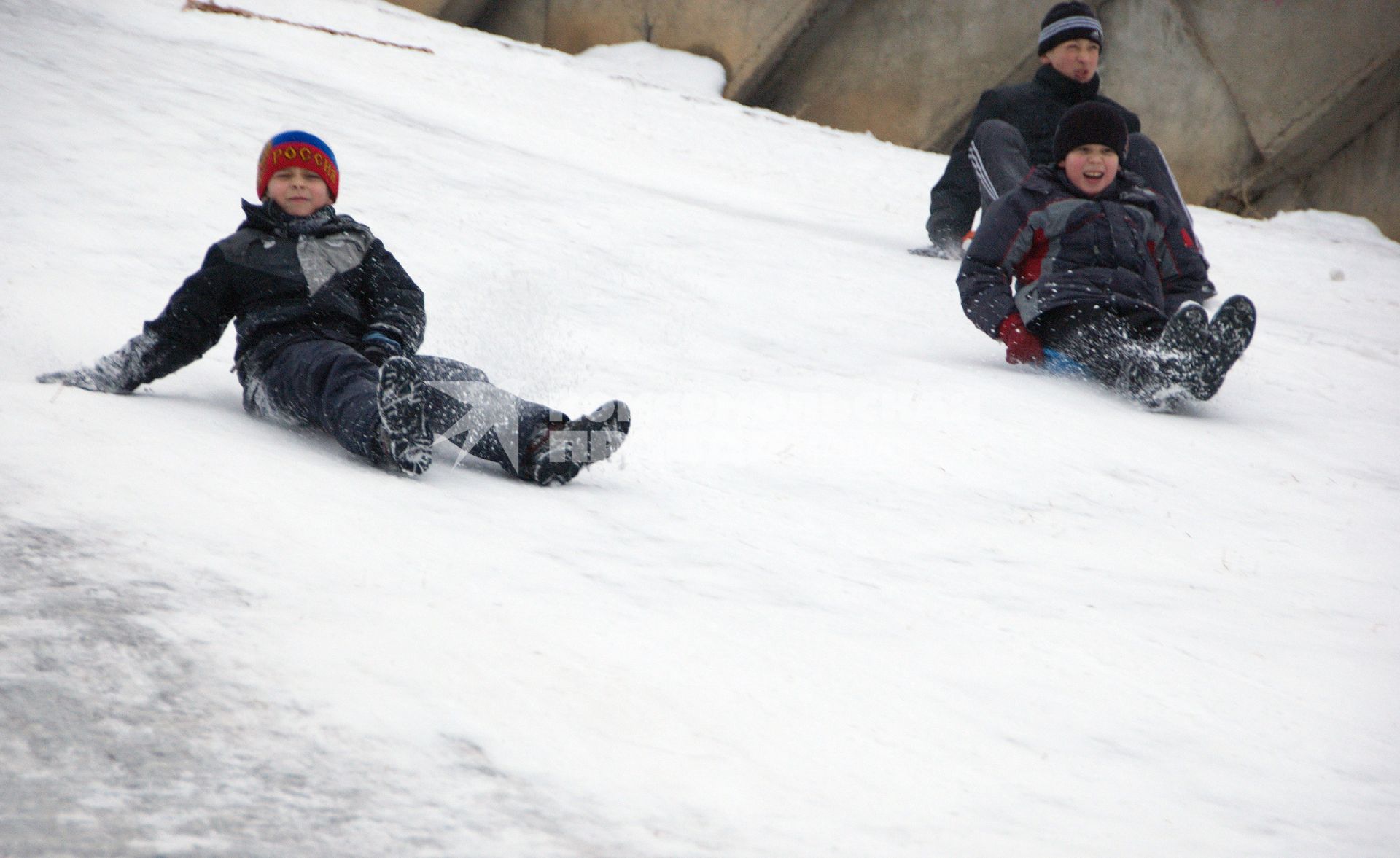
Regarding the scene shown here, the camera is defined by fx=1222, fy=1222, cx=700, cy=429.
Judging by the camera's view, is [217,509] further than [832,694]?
Yes

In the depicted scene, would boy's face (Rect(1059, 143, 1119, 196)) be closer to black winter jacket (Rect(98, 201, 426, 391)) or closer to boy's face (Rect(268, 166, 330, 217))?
black winter jacket (Rect(98, 201, 426, 391))

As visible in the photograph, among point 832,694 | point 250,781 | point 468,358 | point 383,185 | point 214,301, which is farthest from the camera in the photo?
point 383,185

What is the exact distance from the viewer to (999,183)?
20.0ft

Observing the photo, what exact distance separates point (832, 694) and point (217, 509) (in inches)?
39.5

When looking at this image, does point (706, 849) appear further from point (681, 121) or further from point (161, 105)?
point (681, 121)

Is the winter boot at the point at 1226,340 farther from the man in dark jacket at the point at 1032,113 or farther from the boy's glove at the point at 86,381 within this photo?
the boy's glove at the point at 86,381

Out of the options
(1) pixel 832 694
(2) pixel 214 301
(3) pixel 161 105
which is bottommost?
(1) pixel 832 694

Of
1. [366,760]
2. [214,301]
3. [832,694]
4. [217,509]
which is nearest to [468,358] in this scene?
[214,301]

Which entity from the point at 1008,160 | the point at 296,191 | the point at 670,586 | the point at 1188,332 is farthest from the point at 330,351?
the point at 1008,160

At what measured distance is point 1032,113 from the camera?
6367 mm

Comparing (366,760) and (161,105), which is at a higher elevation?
(161,105)

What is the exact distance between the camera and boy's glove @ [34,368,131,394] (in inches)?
106

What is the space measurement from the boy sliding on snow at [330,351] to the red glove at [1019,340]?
7.16ft

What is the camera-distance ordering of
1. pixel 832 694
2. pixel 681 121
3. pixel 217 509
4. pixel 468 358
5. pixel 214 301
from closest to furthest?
pixel 832 694
pixel 217 509
pixel 214 301
pixel 468 358
pixel 681 121
